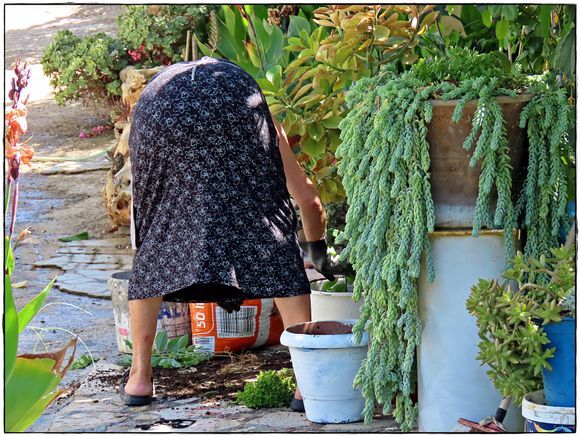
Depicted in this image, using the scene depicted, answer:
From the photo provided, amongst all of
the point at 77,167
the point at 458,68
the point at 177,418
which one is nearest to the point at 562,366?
the point at 458,68

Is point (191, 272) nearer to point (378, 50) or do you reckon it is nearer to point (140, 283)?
point (140, 283)

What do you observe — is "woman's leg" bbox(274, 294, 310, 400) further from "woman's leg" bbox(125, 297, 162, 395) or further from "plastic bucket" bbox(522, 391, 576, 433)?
"plastic bucket" bbox(522, 391, 576, 433)

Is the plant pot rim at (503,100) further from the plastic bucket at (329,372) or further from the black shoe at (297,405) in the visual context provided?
the black shoe at (297,405)

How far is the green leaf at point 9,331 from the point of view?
229 centimetres

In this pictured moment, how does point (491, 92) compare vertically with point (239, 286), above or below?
above

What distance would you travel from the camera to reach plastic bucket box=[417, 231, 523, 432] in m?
3.14

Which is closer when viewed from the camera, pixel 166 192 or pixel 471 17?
pixel 166 192

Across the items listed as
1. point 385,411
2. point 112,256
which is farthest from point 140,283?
point 112,256

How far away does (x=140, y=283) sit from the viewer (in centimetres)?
374

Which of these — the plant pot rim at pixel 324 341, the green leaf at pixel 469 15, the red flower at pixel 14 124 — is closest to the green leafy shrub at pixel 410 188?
the plant pot rim at pixel 324 341

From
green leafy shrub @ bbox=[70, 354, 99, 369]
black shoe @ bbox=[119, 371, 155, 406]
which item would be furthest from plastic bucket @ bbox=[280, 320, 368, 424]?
green leafy shrub @ bbox=[70, 354, 99, 369]

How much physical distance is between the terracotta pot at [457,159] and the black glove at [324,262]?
2.87ft

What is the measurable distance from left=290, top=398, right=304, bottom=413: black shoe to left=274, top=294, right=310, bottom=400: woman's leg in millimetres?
289

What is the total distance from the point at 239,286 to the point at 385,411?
717mm
